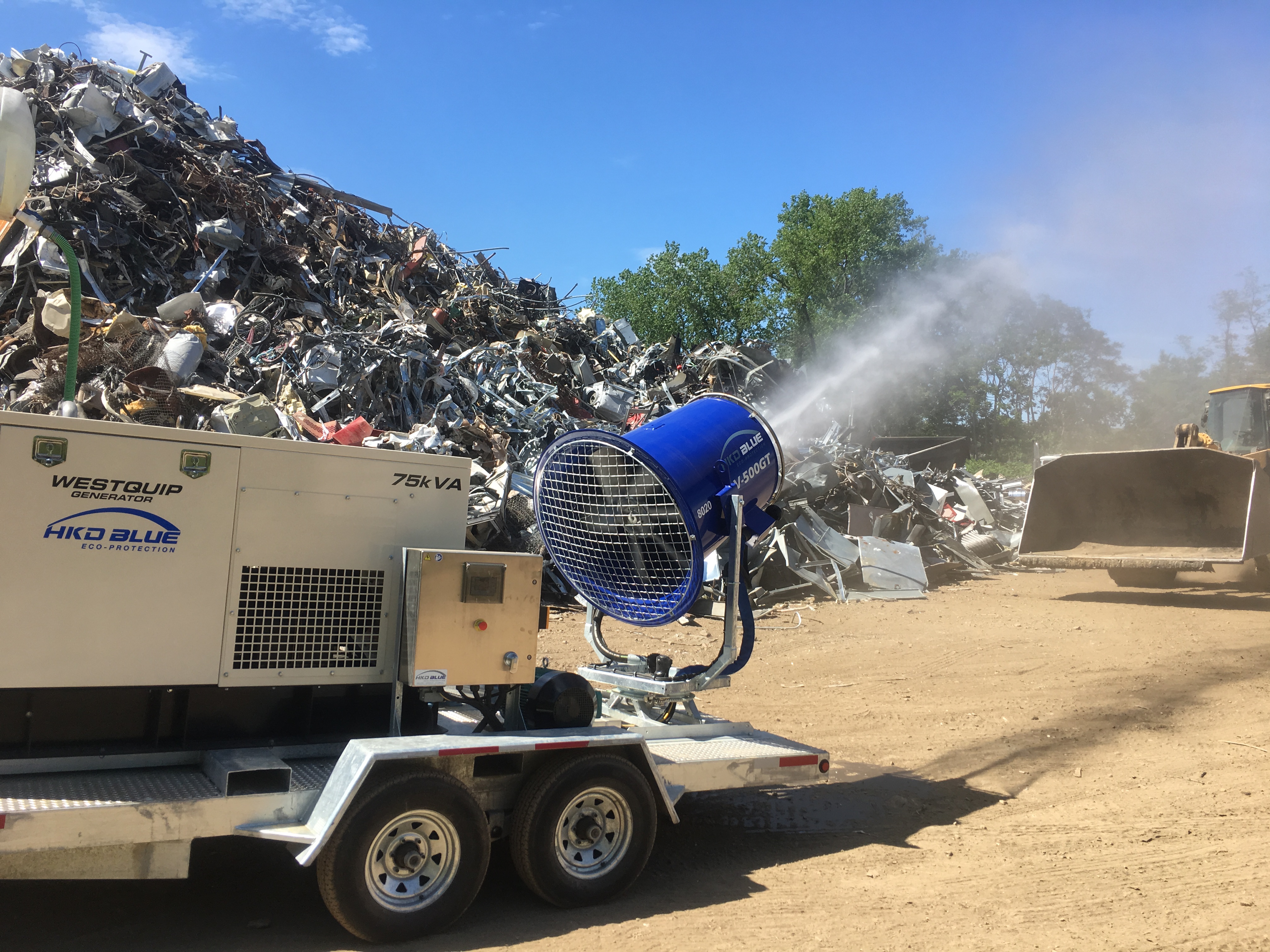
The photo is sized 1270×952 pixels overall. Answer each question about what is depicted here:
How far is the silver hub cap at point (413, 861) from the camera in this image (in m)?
3.71

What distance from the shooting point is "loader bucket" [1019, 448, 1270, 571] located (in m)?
11.9

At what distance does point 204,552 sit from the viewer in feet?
12.7

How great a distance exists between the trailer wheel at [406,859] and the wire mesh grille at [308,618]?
752 mm

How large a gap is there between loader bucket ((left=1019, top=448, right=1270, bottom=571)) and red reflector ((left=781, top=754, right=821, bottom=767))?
8830 mm

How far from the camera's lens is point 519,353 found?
54.4 ft

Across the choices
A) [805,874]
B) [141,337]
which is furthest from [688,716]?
[141,337]

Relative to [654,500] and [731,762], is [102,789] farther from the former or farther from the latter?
[654,500]

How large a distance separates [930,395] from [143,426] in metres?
44.2

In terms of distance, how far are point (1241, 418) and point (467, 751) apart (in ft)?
49.1

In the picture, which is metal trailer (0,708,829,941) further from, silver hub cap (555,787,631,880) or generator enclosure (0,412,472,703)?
generator enclosure (0,412,472,703)

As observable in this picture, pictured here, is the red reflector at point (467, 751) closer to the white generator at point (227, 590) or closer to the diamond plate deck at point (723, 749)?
the white generator at point (227, 590)

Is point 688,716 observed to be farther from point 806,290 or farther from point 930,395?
point 806,290

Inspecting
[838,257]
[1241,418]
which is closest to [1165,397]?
[838,257]

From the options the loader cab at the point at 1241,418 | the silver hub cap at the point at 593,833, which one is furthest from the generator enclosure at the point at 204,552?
the loader cab at the point at 1241,418
